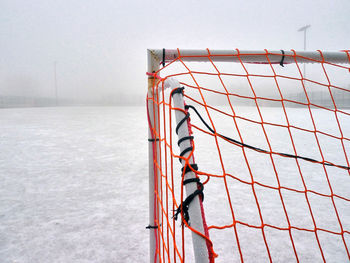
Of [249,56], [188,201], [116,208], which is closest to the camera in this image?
[188,201]

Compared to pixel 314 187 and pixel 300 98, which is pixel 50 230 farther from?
pixel 300 98

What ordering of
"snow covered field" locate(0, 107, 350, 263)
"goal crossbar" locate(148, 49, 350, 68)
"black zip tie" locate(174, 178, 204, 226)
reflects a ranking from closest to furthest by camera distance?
"black zip tie" locate(174, 178, 204, 226) < "goal crossbar" locate(148, 49, 350, 68) < "snow covered field" locate(0, 107, 350, 263)

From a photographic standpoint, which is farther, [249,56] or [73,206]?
[73,206]

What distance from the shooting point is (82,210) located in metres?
1.99

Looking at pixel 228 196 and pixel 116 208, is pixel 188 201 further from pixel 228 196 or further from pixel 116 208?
pixel 116 208

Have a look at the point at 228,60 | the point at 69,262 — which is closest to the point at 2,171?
the point at 69,262

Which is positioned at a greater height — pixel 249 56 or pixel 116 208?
pixel 249 56

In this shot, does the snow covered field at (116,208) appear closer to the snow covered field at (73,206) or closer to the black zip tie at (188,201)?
the snow covered field at (73,206)

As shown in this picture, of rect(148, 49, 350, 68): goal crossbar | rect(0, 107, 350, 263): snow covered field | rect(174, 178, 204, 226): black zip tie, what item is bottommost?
rect(0, 107, 350, 263): snow covered field

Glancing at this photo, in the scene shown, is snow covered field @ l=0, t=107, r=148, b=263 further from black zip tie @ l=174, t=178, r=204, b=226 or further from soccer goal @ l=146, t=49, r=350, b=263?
black zip tie @ l=174, t=178, r=204, b=226

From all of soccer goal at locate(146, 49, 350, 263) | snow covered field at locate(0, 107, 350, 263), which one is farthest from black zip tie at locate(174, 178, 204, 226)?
snow covered field at locate(0, 107, 350, 263)

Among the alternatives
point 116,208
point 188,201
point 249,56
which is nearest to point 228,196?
point 188,201

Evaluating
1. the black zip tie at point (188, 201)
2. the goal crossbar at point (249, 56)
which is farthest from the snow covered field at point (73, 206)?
the goal crossbar at point (249, 56)

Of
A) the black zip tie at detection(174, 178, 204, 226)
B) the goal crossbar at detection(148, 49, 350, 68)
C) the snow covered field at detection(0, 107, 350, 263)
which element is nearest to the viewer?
the black zip tie at detection(174, 178, 204, 226)
